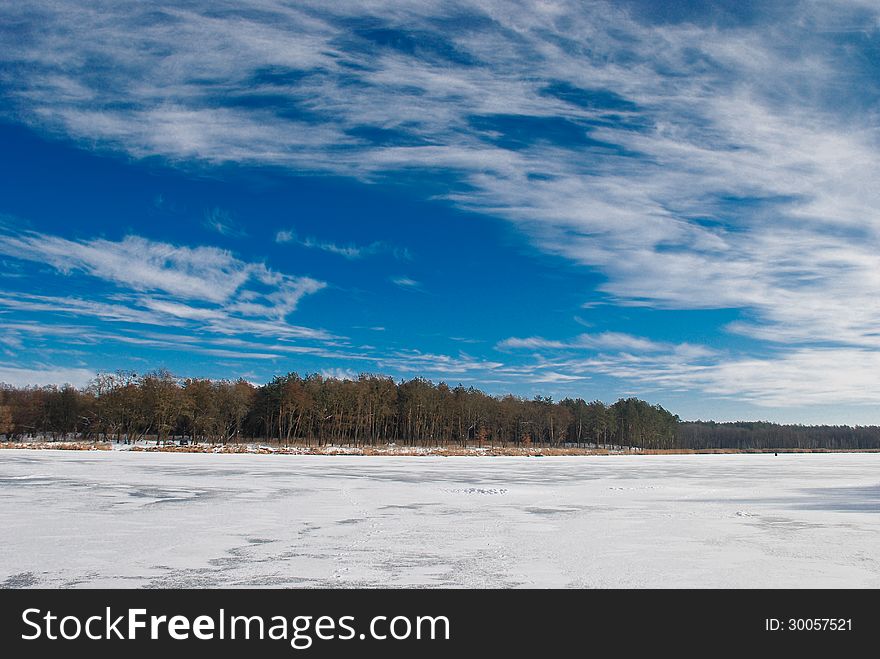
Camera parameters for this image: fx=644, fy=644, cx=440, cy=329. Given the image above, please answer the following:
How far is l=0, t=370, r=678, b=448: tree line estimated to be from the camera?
73812 millimetres

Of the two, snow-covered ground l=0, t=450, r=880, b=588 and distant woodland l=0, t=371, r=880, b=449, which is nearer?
snow-covered ground l=0, t=450, r=880, b=588

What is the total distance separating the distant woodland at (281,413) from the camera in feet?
243

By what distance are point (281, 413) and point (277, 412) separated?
29.8 feet

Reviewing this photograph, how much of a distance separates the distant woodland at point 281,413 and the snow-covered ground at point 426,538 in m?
59.8

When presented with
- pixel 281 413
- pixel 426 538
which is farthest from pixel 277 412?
pixel 426 538

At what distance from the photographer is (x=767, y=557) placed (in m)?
8.10

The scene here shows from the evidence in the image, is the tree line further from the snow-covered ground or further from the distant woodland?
the snow-covered ground

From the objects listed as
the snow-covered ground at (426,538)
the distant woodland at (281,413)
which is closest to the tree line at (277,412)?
the distant woodland at (281,413)

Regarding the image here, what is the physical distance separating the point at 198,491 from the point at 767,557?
13.8 meters

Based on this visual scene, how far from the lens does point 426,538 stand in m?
9.66

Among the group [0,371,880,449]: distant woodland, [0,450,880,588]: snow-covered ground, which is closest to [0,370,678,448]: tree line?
[0,371,880,449]: distant woodland

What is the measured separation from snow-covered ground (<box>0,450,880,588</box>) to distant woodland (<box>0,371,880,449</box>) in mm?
59781
